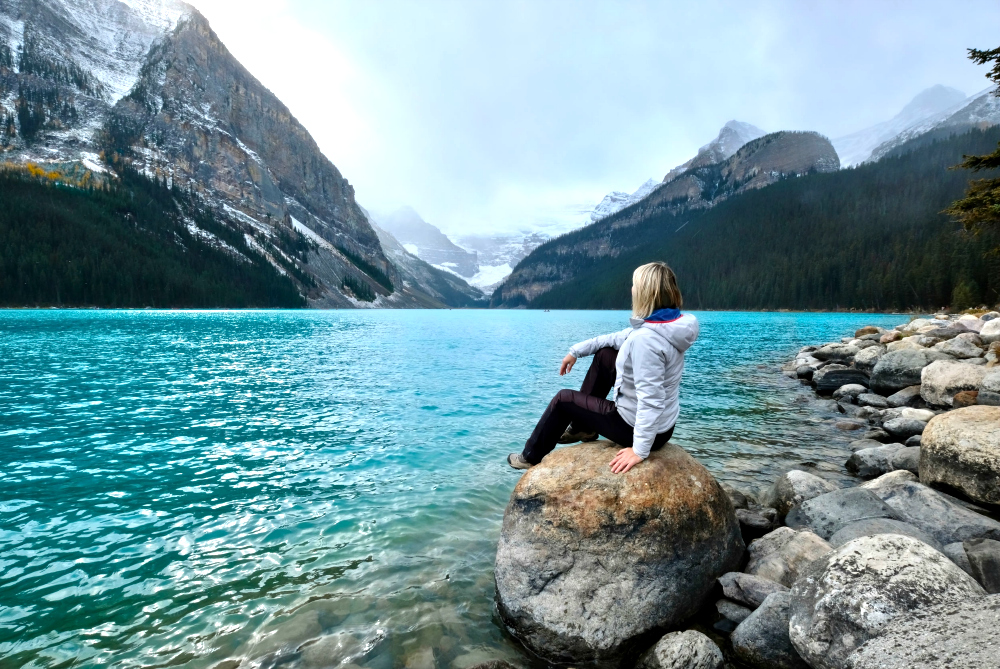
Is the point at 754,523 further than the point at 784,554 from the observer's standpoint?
Yes

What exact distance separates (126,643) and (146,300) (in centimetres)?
13999

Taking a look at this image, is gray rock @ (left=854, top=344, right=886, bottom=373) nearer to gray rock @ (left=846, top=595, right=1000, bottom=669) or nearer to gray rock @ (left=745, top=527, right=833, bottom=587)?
gray rock @ (left=745, top=527, right=833, bottom=587)

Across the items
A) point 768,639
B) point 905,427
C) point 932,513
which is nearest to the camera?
point 768,639

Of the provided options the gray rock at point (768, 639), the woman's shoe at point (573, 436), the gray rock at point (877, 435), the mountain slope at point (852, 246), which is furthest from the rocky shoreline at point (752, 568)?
the mountain slope at point (852, 246)

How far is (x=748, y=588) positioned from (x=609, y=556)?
1539mm

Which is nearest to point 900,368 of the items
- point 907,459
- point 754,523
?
point 907,459

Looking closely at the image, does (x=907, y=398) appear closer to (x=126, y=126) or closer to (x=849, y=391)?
(x=849, y=391)

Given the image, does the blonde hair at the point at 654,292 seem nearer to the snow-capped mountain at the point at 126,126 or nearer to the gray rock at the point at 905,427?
the gray rock at the point at 905,427

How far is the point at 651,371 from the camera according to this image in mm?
4805

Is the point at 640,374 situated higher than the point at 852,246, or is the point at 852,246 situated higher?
the point at 852,246

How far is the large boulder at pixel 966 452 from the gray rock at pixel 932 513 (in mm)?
1122

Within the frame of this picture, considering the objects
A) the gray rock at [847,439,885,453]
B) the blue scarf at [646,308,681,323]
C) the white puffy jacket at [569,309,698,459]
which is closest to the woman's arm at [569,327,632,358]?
the white puffy jacket at [569,309,698,459]

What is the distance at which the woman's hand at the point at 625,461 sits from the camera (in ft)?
17.0

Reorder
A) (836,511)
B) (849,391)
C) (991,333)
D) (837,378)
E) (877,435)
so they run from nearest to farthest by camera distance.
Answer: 1. (836,511)
2. (877,435)
3. (849,391)
4. (991,333)
5. (837,378)
